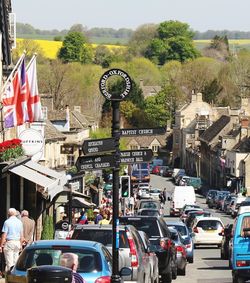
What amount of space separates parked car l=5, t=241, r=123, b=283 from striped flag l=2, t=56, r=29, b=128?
11061 millimetres

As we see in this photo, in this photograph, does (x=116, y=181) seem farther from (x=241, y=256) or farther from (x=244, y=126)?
(x=244, y=126)

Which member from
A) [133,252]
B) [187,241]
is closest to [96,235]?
[133,252]

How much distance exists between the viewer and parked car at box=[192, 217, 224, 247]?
4894 centimetres

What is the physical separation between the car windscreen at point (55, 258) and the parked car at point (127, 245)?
10.0 ft

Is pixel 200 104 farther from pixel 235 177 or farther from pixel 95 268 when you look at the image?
pixel 95 268

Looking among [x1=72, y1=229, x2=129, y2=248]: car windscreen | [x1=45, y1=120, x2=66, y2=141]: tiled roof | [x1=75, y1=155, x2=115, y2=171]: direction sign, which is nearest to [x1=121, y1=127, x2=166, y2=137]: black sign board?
[x1=75, y1=155, x2=115, y2=171]: direction sign

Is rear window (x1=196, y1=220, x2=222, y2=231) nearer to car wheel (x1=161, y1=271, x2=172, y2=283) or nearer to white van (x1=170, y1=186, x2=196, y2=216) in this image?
car wheel (x1=161, y1=271, x2=172, y2=283)

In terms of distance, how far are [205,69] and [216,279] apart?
159 metres

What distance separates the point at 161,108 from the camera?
586 ft

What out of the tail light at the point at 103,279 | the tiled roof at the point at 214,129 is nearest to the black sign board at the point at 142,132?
the tail light at the point at 103,279

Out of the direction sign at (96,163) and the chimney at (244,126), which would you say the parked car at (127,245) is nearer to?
the direction sign at (96,163)

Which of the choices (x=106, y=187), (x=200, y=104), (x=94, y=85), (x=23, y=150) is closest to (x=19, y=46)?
(x=94, y=85)

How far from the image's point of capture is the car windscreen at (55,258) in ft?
63.0

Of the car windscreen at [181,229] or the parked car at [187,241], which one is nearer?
the parked car at [187,241]
